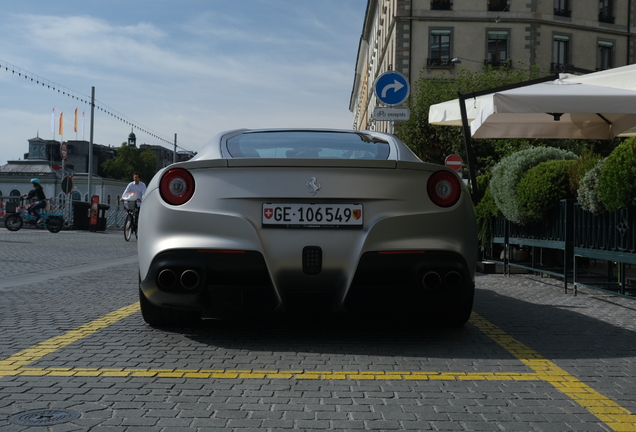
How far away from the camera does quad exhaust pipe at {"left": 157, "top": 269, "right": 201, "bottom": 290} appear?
4.60 meters

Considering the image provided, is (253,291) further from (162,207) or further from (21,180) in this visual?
(21,180)

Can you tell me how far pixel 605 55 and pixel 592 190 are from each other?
143ft

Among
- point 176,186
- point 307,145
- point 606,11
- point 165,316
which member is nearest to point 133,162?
point 606,11

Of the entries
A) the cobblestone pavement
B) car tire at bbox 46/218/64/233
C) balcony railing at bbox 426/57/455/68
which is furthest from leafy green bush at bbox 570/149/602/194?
balcony railing at bbox 426/57/455/68

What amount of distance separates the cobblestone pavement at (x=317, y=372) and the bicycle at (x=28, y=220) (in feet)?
66.9

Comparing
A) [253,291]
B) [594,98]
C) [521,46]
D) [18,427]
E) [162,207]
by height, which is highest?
[521,46]

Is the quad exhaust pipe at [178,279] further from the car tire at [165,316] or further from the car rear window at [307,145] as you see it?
the car rear window at [307,145]

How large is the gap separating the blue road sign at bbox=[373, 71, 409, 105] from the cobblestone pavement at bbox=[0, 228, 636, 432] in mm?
7354

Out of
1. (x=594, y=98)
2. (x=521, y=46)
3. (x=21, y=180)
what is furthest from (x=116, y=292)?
(x=21, y=180)

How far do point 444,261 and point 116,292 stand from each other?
414 centimetres

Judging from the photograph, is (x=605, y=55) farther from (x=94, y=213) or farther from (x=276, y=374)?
(x=276, y=374)

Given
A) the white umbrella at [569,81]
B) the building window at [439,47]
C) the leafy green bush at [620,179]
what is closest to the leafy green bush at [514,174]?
the white umbrella at [569,81]

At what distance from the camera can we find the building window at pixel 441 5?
4472cm

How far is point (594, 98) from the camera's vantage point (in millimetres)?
9836
